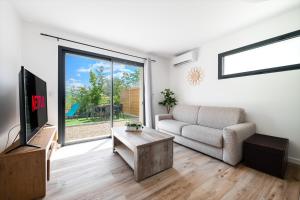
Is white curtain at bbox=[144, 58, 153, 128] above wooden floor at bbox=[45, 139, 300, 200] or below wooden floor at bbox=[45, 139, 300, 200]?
above

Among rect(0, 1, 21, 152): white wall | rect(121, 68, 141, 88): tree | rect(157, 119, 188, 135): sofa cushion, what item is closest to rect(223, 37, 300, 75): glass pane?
rect(157, 119, 188, 135): sofa cushion

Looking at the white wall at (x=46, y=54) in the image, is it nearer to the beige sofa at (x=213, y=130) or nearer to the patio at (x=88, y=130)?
the patio at (x=88, y=130)

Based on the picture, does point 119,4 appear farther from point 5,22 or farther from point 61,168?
point 61,168

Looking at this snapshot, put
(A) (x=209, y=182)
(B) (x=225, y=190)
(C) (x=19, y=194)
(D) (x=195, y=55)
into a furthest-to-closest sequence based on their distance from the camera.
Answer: (D) (x=195, y=55) < (A) (x=209, y=182) < (B) (x=225, y=190) < (C) (x=19, y=194)

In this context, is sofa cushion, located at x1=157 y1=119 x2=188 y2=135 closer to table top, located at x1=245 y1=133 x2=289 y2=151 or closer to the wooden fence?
the wooden fence

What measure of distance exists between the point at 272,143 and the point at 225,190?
108cm

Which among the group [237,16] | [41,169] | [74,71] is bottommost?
[41,169]

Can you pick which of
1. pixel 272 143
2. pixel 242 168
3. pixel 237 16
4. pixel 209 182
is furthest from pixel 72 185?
pixel 237 16

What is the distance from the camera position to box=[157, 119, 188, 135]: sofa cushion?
2.77 m

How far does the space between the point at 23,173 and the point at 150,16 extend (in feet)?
8.52

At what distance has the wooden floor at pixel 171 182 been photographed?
137 centimetres

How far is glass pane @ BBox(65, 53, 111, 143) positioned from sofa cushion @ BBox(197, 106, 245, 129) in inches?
90.9

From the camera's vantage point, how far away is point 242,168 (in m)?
1.90

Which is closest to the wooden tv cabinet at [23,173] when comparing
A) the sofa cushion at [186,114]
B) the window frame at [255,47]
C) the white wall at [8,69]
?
the white wall at [8,69]
